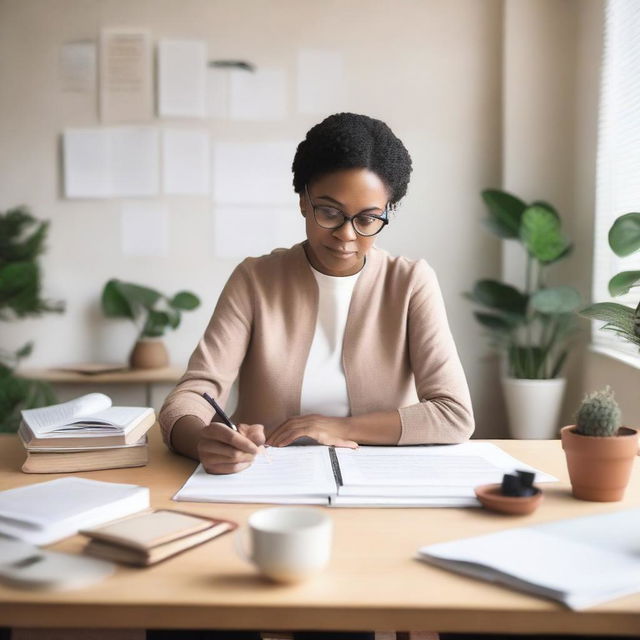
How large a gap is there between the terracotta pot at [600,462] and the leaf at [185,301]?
2.64 meters

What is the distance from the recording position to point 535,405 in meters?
3.13

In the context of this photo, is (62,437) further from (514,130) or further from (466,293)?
(514,130)

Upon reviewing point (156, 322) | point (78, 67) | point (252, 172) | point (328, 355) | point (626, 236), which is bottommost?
point (156, 322)

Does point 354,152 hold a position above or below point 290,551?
above

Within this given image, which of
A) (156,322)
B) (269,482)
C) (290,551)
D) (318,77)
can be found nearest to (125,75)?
(318,77)

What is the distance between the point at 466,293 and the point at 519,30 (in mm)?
1289

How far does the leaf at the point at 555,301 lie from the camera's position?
294 centimetres

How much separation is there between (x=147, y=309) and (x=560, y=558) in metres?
2.94

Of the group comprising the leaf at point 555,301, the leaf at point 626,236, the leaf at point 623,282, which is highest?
the leaf at point 626,236

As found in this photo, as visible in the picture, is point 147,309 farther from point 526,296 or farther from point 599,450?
point 599,450

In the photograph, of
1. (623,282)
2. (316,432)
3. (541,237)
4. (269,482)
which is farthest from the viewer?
(541,237)

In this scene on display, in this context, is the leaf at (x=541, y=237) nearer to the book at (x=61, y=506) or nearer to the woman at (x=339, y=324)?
the woman at (x=339, y=324)

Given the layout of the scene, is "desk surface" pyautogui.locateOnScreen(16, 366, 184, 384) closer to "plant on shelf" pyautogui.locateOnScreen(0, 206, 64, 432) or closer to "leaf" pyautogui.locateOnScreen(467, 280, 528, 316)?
"plant on shelf" pyautogui.locateOnScreen(0, 206, 64, 432)

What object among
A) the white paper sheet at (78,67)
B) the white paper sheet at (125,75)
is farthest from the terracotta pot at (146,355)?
the white paper sheet at (78,67)
